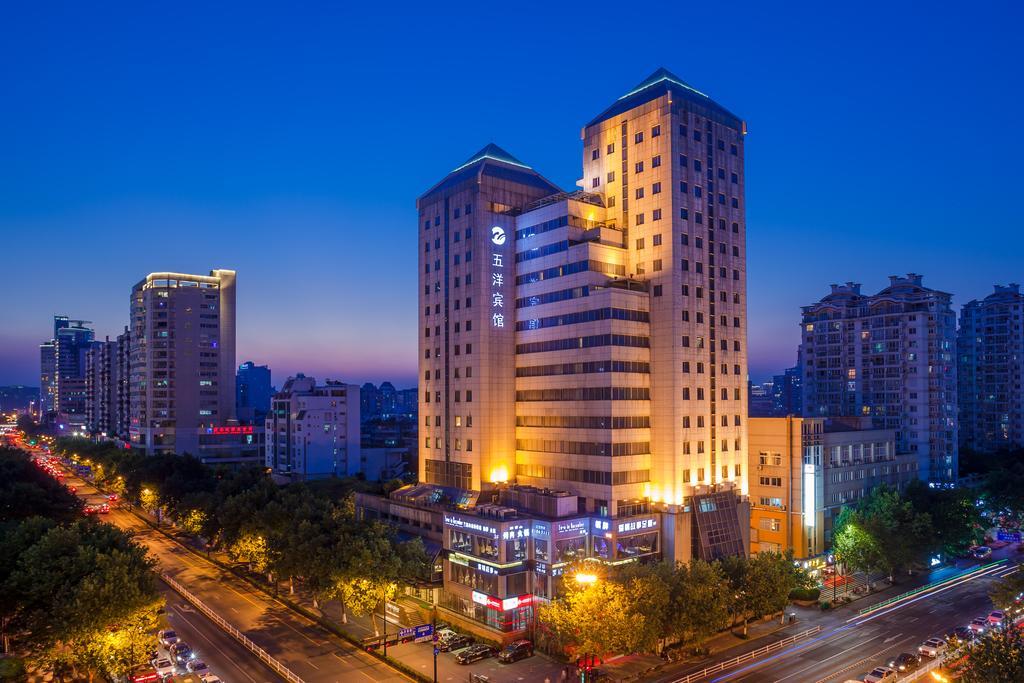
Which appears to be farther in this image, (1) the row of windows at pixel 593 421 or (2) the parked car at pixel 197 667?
(1) the row of windows at pixel 593 421

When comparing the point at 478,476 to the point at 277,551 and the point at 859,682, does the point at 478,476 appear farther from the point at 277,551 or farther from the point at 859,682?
the point at 859,682

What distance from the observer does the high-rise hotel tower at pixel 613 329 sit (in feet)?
300

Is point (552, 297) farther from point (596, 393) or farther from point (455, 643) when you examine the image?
point (455, 643)

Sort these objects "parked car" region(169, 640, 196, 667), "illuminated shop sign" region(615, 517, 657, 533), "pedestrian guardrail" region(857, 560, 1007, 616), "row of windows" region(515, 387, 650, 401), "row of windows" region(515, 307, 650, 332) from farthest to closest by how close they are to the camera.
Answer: "row of windows" region(515, 307, 650, 332), "row of windows" region(515, 387, 650, 401), "pedestrian guardrail" region(857, 560, 1007, 616), "illuminated shop sign" region(615, 517, 657, 533), "parked car" region(169, 640, 196, 667)

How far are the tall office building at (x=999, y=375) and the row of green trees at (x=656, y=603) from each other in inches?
6241

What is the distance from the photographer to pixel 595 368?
93.4 metres

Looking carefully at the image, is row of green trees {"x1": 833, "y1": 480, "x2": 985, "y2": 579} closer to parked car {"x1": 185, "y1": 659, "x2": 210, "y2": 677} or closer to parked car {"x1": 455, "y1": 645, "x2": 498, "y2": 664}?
parked car {"x1": 455, "y1": 645, "x2": 498, "y2": 664}

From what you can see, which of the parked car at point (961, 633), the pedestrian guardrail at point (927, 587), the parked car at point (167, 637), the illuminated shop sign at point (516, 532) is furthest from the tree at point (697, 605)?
the parked car at point (167, 637)

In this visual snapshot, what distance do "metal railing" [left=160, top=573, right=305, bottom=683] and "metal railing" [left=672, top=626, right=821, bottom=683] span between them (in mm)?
37718

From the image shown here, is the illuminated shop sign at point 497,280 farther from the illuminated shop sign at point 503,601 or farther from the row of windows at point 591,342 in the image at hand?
the illuminated shop sign at point 503,601

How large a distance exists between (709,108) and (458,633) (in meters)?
80.7

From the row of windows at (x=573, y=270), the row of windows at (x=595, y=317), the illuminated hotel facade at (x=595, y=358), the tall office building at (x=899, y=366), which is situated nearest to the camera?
the illuminated hotel facade at (x=595, y=358)

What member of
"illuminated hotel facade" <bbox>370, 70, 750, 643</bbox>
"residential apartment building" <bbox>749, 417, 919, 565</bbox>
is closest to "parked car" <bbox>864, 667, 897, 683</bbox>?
"illuminated hotel facade" <bbox>370, 70, 750, 643</bbox>

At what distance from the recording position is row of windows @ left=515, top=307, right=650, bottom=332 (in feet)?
302
